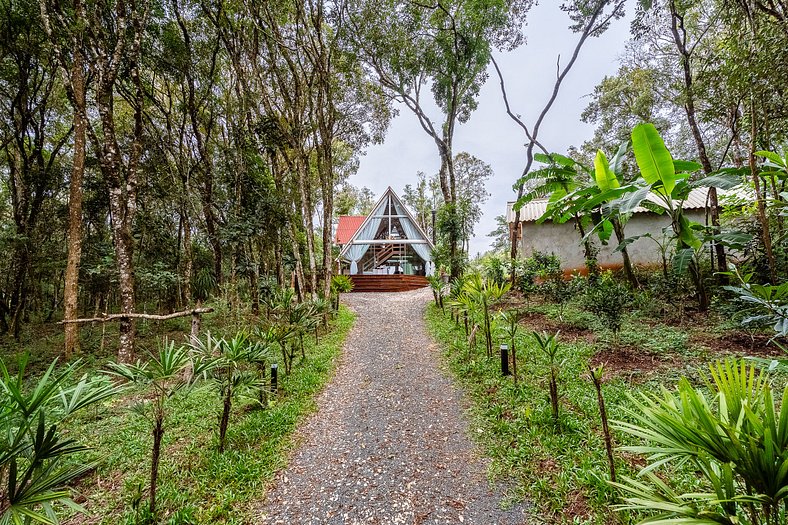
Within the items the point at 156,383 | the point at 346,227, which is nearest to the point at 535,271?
the point at 156,383

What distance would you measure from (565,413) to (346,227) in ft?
68.2

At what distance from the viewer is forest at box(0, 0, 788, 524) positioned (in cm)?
236

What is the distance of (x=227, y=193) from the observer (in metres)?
7.35

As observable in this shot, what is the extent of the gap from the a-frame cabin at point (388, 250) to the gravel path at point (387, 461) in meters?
11.1

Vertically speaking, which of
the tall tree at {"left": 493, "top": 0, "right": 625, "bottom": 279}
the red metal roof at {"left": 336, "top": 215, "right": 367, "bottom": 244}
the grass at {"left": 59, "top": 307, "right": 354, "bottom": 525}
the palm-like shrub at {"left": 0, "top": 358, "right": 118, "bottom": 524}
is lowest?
the grass at {"left": 59, "top": 307, "right": 354, "bottom": 525}

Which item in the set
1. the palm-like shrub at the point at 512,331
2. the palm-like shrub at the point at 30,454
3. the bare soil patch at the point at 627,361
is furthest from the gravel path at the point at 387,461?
the bare soil patch at the point at 627,361

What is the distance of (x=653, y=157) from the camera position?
3459mm

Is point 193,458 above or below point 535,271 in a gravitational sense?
below

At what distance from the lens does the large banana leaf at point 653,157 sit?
11.2 ft

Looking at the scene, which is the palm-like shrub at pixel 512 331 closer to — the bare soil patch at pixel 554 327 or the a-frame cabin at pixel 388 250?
the bare soil patch at pixel 554 327

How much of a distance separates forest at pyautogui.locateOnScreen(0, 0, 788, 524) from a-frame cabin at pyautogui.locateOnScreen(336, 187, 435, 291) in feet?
14.2

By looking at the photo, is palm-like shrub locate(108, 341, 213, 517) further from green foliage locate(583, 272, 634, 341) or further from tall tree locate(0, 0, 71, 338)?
tall tree locate(0, 0, 71, 338)

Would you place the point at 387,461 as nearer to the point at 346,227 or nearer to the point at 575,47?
the point at 575,47

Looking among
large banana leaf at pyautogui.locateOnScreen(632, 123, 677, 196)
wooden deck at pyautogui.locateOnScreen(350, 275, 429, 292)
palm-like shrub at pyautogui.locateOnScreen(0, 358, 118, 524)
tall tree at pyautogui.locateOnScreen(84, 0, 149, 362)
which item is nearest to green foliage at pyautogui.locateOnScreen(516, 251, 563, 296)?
large banana leaf at pyautogui.locateOnScreen(632, 123, 677, 196)
